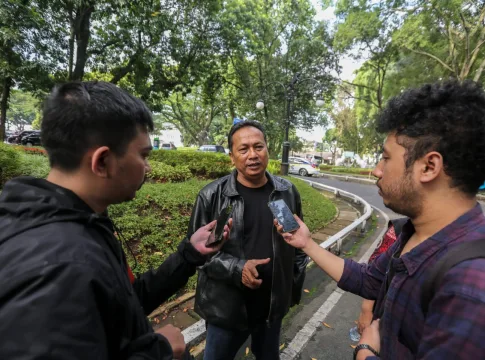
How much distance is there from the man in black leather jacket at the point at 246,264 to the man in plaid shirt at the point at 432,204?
822 mm

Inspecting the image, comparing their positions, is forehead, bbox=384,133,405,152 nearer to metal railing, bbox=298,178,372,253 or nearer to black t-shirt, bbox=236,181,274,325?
black t-shirt, bbox=236,181,274,325

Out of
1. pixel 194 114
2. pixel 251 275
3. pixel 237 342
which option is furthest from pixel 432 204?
pixel 194 114

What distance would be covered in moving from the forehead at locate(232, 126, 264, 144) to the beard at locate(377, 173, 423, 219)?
3.86ft

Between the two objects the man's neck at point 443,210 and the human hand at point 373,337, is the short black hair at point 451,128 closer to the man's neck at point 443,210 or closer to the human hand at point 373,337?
the man's neck at point 443,210

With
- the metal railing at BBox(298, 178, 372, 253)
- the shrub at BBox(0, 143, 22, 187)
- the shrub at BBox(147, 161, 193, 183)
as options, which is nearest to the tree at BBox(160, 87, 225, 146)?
the metal railing at BBox(298, 178, 372, 253)

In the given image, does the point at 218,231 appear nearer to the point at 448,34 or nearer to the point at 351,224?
the point at 351,224

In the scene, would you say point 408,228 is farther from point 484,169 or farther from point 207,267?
point 207,267

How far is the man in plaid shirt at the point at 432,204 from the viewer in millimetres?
867

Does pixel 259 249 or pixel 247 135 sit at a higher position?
pixel 247 135

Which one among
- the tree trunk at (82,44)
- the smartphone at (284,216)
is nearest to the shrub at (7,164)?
the smartphone at (284,216)

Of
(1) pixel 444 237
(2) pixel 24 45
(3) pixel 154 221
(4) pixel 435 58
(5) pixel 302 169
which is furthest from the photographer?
(5) pixel 302 169

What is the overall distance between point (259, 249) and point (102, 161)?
1.38 m

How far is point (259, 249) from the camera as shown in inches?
80.0

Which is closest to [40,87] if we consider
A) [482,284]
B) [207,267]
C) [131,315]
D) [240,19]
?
[240,19]
